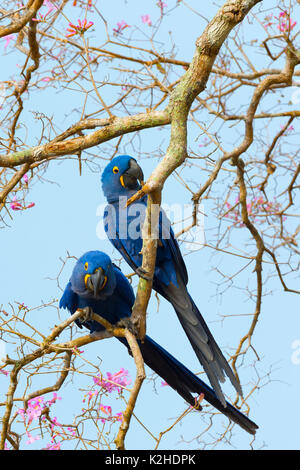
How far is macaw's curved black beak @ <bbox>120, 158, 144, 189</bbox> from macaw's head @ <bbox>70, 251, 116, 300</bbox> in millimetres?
572

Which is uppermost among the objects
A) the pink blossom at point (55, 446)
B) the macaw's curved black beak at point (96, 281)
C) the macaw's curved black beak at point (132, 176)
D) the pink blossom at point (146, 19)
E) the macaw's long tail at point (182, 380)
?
the pink blossom at point (146, 19)

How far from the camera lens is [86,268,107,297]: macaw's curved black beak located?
301cm

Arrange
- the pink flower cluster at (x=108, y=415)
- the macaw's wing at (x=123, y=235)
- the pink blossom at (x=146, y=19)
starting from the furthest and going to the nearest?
1. the pink blossom at (x=146, y=19)
2. the macaw's wing at (x=123, y=235)
3. the pink flower cluster at (x=108, y=415)

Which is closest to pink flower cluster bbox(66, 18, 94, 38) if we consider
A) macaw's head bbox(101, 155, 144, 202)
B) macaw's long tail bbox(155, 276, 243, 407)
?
macaw's head bbox(101, 155, 144, 202)

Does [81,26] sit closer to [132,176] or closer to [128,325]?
[132,176]

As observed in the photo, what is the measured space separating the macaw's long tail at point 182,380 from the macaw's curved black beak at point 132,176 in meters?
0.94

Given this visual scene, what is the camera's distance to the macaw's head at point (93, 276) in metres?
3.03

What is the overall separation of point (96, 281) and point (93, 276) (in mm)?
34

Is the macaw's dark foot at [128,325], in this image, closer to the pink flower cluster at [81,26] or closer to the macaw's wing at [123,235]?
the macaw's wing at [123,235]

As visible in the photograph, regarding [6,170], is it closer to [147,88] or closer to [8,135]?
[8,135]

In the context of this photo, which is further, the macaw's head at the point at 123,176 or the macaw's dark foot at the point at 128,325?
the macaw's head at the point at 123,176

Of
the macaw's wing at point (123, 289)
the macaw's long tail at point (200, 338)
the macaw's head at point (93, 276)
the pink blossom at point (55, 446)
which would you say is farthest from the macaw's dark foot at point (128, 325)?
the pink blossom at point (55, 446)

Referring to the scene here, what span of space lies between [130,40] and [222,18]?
4.30 ft

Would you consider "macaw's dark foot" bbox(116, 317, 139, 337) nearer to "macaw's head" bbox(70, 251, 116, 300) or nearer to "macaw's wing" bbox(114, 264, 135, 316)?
"macaw's wing" bbox(114, 264, 135, 316)
